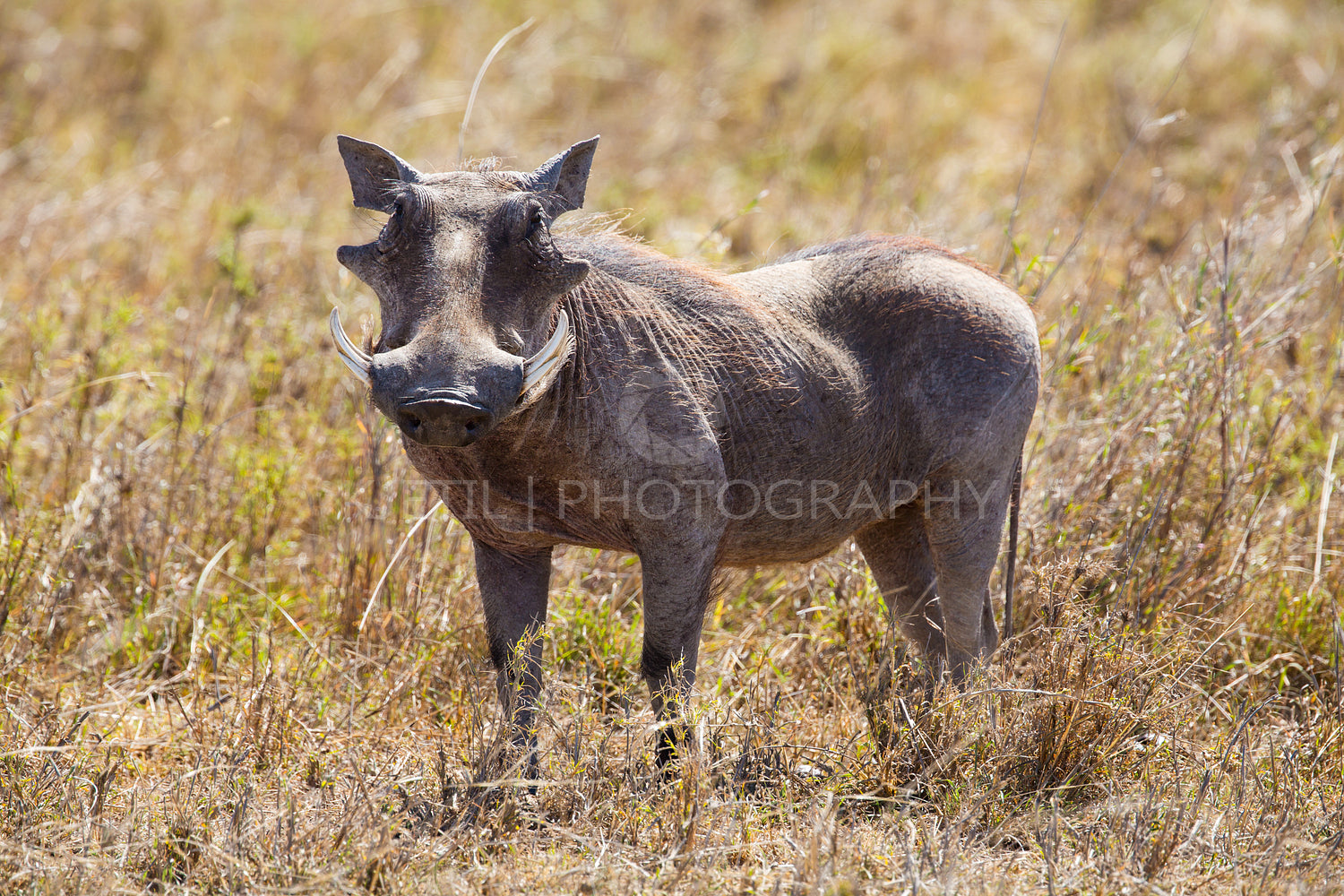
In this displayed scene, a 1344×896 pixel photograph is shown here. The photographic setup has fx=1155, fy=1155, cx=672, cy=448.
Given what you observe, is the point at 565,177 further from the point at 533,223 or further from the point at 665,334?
the point at 665,334

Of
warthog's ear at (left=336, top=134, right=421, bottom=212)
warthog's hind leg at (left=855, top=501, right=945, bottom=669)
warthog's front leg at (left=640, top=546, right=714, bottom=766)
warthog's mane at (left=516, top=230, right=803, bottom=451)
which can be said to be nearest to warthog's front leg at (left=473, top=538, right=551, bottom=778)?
warthog's front leg at (left=640, top=546, right=714, bottom=766)

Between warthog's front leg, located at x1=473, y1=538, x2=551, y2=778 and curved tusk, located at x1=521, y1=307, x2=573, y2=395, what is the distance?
2.36 ft

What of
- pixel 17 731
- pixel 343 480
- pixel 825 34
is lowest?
pixel 17 731

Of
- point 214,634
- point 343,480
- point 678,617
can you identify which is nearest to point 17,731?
point 214,634

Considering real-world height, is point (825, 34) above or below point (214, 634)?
above

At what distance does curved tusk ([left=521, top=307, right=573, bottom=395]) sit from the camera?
7.86 feet

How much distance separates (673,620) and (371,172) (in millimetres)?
1318

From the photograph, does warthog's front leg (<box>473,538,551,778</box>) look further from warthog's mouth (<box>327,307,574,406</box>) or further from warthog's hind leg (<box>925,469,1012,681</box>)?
warthog's hind leg (<box>925,469,1012,681</box>)

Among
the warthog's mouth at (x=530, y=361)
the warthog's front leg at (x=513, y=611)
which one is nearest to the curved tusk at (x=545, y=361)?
the warthog's mouth at (x=530, y=361)

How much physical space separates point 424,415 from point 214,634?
193 centimetres

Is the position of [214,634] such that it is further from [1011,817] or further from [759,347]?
[1011,817]

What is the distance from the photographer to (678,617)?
2791 millimetres

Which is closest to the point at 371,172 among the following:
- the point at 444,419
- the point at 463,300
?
the point at 463,300

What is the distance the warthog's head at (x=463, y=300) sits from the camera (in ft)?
7.35
